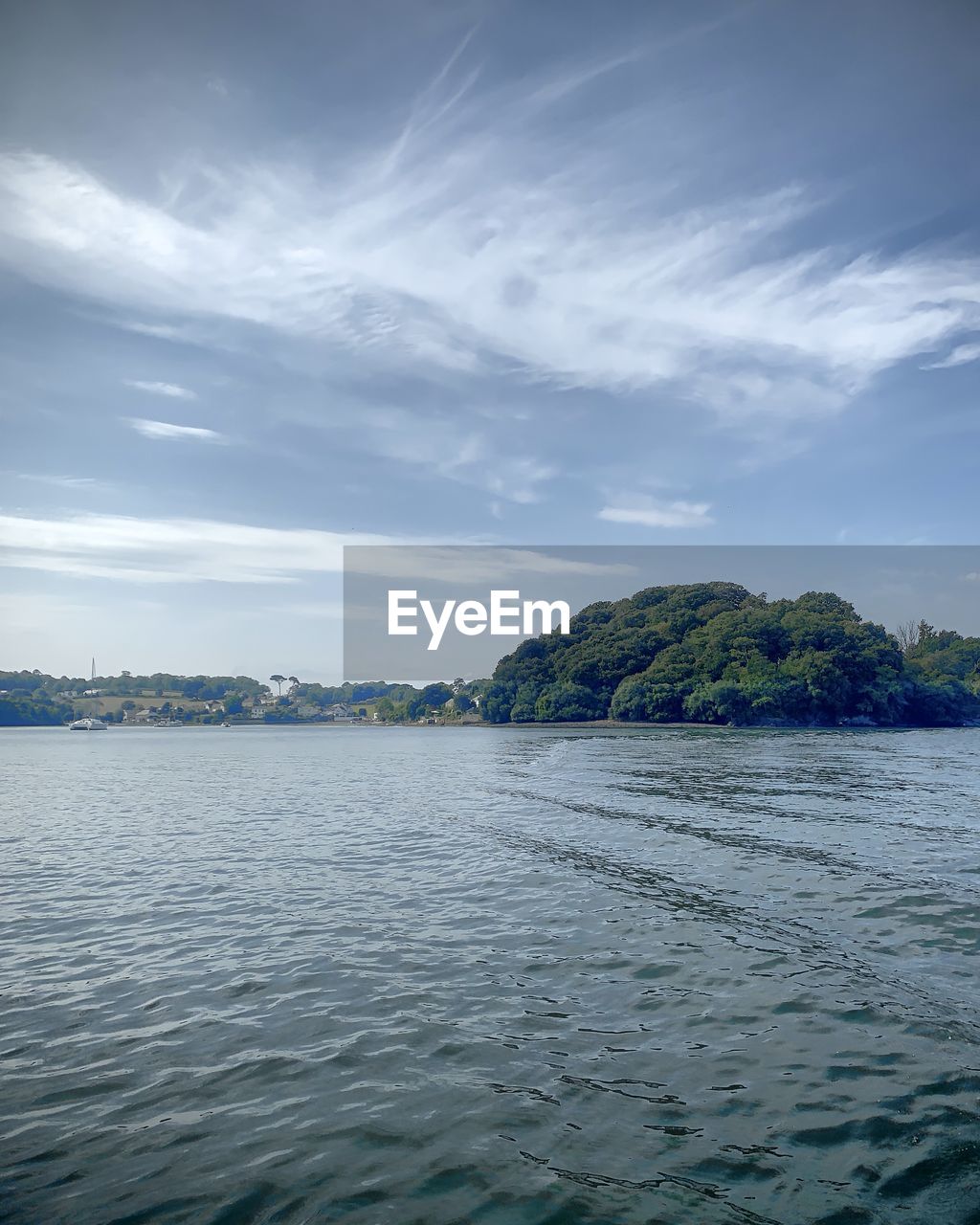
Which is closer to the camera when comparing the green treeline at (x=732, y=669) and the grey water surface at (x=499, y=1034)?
the grey water surface at (x=499, y=1034)

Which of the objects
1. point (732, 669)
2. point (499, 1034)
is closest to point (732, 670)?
point (732, 669)

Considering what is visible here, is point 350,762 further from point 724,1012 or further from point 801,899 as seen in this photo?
point 724,1012

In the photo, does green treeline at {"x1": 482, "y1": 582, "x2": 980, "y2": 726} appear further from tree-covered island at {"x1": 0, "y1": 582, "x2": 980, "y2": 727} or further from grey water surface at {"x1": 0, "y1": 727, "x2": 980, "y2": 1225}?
grey water surface at {"x1": 0, "y1": 727, "x2": 980, "y2": 1225}

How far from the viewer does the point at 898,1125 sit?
655cm

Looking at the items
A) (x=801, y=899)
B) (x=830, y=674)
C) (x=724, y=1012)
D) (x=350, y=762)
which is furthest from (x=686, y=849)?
(x=830, y=674)

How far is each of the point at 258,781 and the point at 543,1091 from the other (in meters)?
39.3

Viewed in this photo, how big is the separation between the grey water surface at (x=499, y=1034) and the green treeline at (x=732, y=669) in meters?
103

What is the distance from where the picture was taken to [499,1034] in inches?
336

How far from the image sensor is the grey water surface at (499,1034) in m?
5.91

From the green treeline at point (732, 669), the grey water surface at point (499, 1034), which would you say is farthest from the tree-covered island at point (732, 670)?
the grey water surface at point (499, 1034)

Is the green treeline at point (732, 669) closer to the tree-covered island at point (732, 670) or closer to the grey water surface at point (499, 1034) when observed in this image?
the tree-covered island at point (732, 670)

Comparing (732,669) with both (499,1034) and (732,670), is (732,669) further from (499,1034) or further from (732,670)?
(499,1034)

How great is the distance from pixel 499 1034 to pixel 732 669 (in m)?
123

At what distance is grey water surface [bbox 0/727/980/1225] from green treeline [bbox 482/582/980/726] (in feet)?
338
